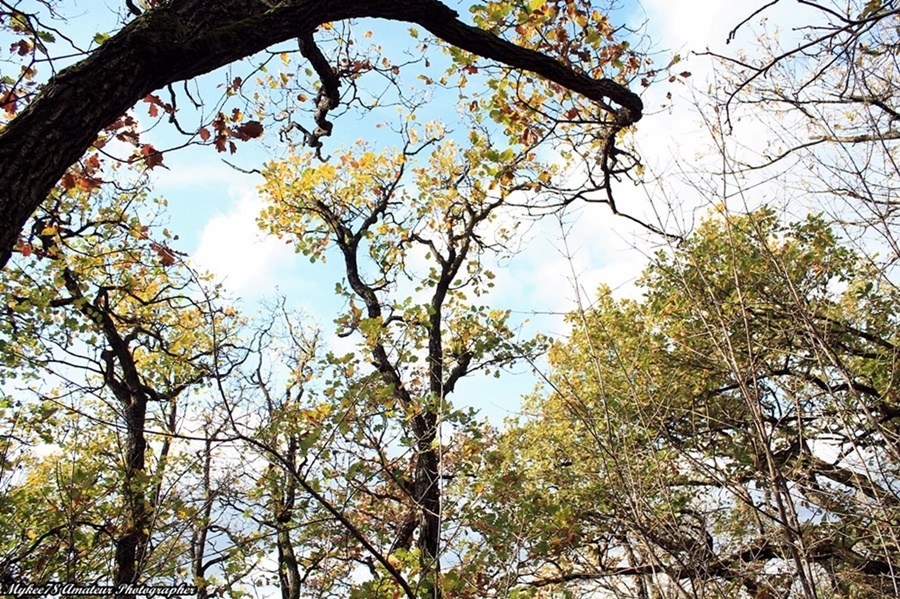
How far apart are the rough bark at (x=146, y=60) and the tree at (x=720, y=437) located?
1964 mm

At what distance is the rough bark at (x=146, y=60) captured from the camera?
6.66 feet

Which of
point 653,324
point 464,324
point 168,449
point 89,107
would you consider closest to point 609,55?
point 89,107

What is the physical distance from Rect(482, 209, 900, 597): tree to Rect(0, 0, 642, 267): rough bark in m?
1.96

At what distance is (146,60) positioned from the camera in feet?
7.78

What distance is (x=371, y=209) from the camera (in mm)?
9258

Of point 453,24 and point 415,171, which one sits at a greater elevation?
point 415,171

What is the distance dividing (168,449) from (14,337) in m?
7.41

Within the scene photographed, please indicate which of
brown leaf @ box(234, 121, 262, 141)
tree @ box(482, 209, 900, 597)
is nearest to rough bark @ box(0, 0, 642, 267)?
brown leaf @ box(234, 121, 262, 141)

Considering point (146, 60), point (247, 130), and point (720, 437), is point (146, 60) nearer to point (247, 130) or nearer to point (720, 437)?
point (247, 130)

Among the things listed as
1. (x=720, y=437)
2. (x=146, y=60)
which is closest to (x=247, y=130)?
(x=146, y=60)

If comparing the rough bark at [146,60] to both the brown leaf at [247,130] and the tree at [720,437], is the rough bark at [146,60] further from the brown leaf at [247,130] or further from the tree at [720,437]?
the tree at [720,437]

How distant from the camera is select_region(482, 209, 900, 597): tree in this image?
7.88 feet

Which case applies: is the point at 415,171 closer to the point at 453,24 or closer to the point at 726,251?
the point at 726,251

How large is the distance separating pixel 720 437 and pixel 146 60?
8634 mm
